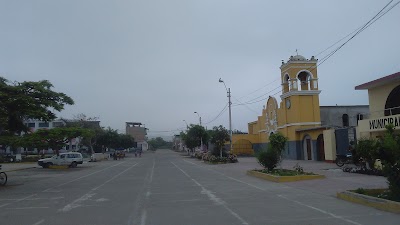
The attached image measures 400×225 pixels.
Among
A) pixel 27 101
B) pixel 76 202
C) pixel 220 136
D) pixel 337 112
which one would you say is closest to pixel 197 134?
pixel 220 136

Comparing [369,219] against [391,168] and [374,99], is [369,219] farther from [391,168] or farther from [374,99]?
[374,99]

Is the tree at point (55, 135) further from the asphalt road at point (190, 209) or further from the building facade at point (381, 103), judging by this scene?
the building facade at point (381, 103)

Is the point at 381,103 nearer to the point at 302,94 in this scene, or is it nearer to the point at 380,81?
the point at 380,81

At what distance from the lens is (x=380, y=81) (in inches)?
1016

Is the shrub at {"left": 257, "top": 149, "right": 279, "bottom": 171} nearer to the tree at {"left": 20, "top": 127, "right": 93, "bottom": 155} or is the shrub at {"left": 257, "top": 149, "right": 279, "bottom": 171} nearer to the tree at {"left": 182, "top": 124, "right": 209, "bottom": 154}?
the tree at {"left": 20, "top": 127, "right": 93, "bottom": 155}

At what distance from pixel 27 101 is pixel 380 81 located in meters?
21.2

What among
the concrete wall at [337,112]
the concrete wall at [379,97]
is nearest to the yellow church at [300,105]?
the concrete wall at [337,112]

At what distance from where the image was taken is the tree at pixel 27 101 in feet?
70.1

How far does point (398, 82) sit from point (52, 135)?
3842 cm

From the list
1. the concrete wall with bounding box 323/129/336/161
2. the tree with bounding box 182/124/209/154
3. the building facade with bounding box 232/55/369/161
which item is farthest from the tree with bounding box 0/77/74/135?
the tree with bounding box 182/124/209/154

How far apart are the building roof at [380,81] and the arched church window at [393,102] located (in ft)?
2.82

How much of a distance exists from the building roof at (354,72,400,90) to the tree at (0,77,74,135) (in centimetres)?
1907

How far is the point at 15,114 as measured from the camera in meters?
21.7

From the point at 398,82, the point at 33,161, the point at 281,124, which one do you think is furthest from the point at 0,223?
the point at 33,161
